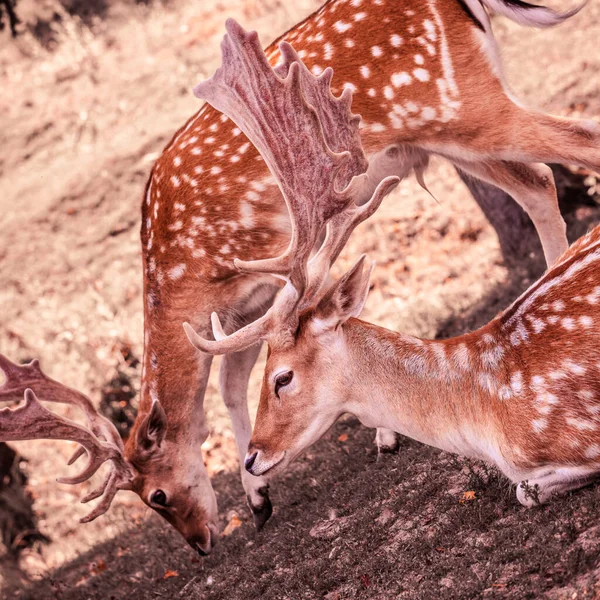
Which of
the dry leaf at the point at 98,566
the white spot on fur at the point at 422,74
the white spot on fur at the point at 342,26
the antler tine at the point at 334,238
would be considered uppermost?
the white spot on fur at the point at 342,26

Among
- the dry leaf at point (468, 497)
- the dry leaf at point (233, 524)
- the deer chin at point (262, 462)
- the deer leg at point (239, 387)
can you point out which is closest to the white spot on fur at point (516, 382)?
the dry leaf at point (468, 497)

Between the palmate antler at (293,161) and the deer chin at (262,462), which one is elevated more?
the palmate antler at (293,161)

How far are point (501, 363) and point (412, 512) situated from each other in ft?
3.10

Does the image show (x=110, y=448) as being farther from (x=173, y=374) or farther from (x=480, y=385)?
(x=480, y=385)

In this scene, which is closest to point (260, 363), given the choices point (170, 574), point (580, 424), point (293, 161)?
point (170, 574)

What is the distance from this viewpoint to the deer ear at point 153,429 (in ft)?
17.8

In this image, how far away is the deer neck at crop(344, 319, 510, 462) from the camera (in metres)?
4.12

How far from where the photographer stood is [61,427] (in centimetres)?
519

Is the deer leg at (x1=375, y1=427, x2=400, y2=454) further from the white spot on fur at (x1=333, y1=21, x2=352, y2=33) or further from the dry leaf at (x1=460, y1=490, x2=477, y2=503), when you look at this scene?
the white spot on fur at (x1=333, y1=21, x2=352, y2=33)

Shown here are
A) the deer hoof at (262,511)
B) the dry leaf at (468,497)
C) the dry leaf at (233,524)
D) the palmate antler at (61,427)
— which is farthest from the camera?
the dry leaf at (233,524)

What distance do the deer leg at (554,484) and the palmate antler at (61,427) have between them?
2.56m

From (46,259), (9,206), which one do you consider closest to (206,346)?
(46,259)

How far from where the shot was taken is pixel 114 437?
5.55m

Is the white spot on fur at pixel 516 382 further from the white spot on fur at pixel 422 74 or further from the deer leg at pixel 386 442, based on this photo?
the white spot on fur at pixel 422 74
